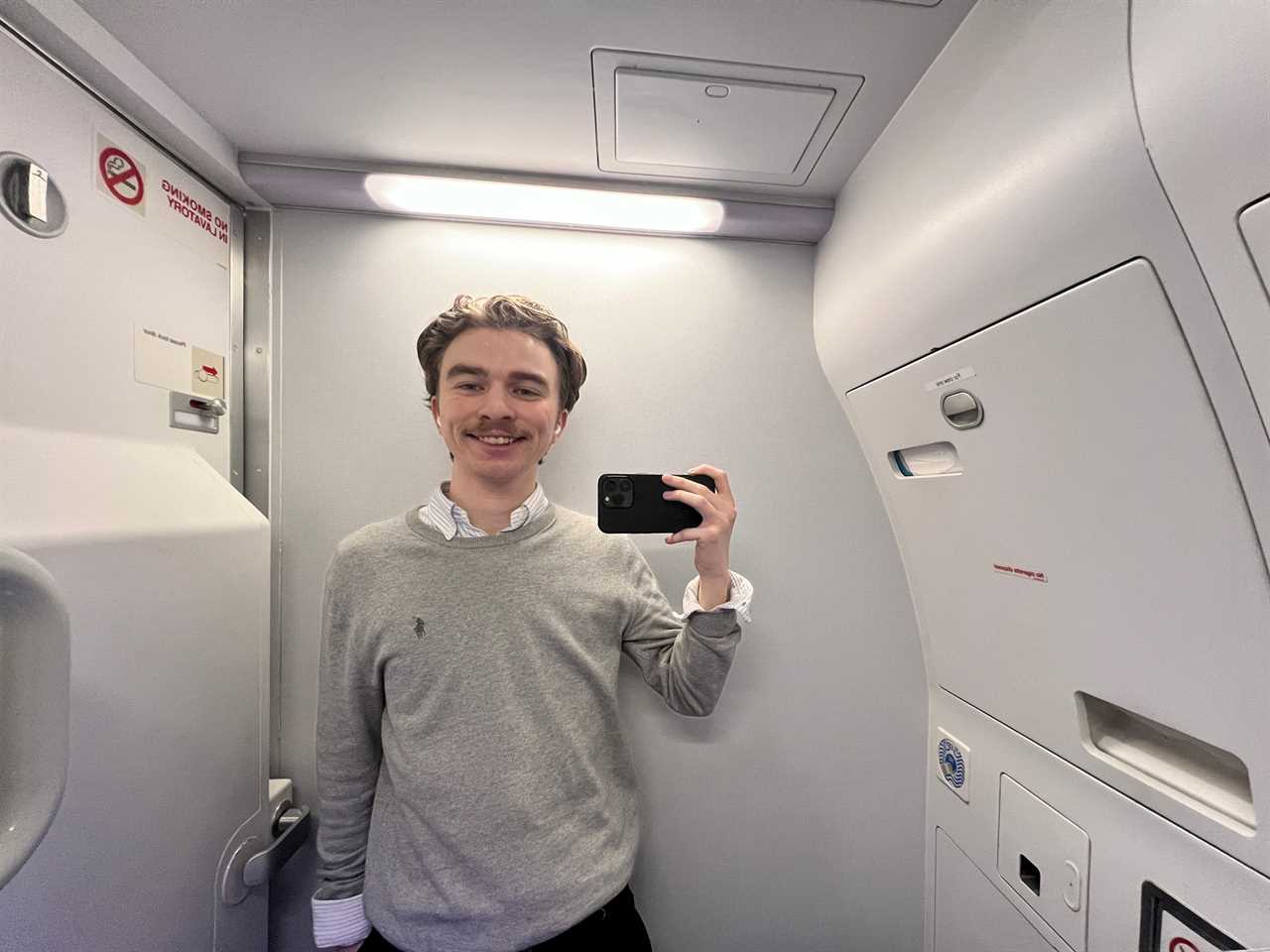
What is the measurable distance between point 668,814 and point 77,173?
1.73 meters

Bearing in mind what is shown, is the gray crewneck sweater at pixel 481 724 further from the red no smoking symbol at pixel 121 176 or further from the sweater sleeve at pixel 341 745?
the red no smoking symbol at pixel 121 176

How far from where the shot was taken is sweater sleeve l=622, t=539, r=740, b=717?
3.43 ft

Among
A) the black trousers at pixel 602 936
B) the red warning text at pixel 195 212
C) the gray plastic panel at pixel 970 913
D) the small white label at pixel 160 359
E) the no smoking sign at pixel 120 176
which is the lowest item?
the gray plastic panel at pixel 970 913

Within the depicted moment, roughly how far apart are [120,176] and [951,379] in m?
1.52

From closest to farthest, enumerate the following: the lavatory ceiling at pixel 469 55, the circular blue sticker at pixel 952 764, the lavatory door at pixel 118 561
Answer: the lavatory door at pixel 118 561 → the lavatory ceiling at pixel 469 55 → the circular blue sticker at pixel 952 764

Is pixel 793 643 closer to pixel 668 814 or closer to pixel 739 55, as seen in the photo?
pixel 668 814

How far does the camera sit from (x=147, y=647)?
2.80ft

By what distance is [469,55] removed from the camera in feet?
2.79

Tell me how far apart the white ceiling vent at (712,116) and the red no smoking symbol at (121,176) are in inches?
33.9

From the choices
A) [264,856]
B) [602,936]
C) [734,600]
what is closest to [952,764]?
[734,600]

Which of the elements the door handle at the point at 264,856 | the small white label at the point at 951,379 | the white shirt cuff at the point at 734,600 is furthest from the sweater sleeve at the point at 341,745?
the small white label at the point at 951,379

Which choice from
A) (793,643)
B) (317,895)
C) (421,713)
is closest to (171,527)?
(421,713)

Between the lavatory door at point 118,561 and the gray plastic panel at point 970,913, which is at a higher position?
the lavatory door at point 118,561

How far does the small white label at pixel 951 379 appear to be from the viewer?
86cm
